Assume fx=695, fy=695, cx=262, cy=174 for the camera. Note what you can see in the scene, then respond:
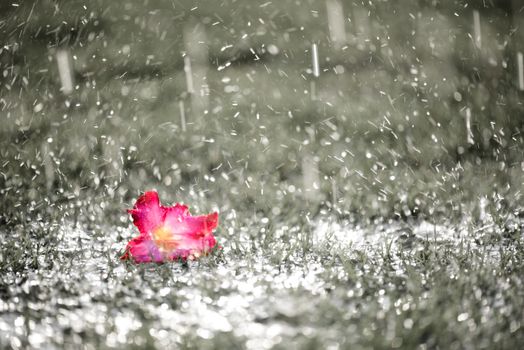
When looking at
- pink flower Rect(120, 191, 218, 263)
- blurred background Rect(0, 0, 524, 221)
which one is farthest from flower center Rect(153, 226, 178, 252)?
blurred background Rect(0, 0, 524, 221)

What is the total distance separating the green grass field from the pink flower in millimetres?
51

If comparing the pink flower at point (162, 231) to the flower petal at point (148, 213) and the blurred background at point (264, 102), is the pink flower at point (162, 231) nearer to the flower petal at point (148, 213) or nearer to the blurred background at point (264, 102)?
the flower petal at point (148, 213)

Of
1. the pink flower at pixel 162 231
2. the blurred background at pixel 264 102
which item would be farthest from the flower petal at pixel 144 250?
the blurred background at pixel 264 102

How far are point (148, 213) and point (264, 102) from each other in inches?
80.3

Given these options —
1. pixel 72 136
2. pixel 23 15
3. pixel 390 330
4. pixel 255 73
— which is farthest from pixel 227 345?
pixel 23 15

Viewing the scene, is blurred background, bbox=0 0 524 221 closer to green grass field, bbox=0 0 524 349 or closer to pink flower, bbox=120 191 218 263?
green grass field, bbox=0 0 524 349

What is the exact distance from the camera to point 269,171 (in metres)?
3.45

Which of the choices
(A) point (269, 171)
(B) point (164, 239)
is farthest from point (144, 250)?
(A) point (269, 171)

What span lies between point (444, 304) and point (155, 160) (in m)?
1.99

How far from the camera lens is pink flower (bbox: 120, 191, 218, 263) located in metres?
2.26

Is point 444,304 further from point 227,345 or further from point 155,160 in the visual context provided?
point 155,160

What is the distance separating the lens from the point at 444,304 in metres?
1.94

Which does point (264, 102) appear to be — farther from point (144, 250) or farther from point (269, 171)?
point (144, 250)

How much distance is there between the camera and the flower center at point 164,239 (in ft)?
7.39
